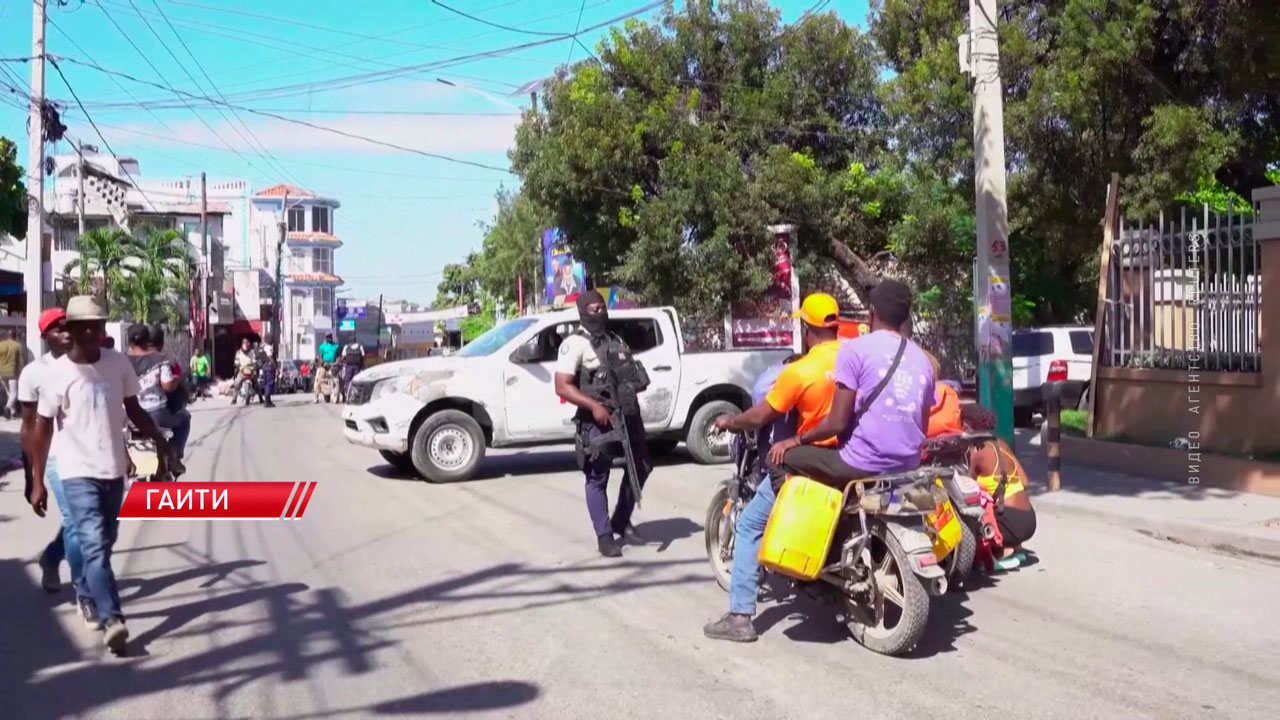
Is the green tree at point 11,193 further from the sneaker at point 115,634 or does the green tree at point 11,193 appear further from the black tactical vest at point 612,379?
the sneaker at point 115,634

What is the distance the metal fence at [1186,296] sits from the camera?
11594mm

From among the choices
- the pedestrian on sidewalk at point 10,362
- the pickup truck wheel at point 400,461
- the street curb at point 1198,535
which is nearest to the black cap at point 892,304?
the street curb at point 1198,535

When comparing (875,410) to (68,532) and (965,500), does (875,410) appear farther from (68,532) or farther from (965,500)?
(68,532)

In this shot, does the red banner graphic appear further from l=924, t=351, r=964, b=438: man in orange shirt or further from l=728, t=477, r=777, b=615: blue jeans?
l=924, t=351, r=964, b=438: man in orange shirt

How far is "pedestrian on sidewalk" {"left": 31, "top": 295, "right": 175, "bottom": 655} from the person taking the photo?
607cm

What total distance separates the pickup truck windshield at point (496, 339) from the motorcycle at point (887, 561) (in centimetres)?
793

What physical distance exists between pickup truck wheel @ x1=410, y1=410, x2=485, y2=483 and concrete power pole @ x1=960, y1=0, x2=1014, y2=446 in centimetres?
544

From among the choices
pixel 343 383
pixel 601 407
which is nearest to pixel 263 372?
pixel 343 383

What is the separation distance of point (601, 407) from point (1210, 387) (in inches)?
→ 274

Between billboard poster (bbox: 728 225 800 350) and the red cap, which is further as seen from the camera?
billboard poster (bbox: 728 225 800 350)

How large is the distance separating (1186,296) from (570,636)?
8.65 metres

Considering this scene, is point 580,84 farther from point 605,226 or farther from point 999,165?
point 999,165

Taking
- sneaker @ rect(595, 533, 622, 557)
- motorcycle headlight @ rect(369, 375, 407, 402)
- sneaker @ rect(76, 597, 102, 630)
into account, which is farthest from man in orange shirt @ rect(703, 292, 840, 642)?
motorcycle headlight @ rect(369, 375, 407, 402)

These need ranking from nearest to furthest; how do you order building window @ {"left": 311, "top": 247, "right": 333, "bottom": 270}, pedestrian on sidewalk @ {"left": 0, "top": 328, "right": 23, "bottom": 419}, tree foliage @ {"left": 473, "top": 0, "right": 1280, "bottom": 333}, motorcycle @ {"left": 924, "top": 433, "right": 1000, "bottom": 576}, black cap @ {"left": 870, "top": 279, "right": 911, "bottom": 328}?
1. black cap @ {"left": 870, "top": 279, "right": 911, "bottom": 328}
2. motorcycle @ {"left": 924, "top": 433, "right": 1000, "bottom": 576}
3. tree foliage @ {"left": 473, "top": 0, "right": 1280, "bottom": 333}
4. pedestrian on sidewalk @ {"left": 0, "top": 328, "right": 23, "bottom": 419}
5. building window @ {"left": 311, "top": 247, "right": 333, "bottom": 270}
